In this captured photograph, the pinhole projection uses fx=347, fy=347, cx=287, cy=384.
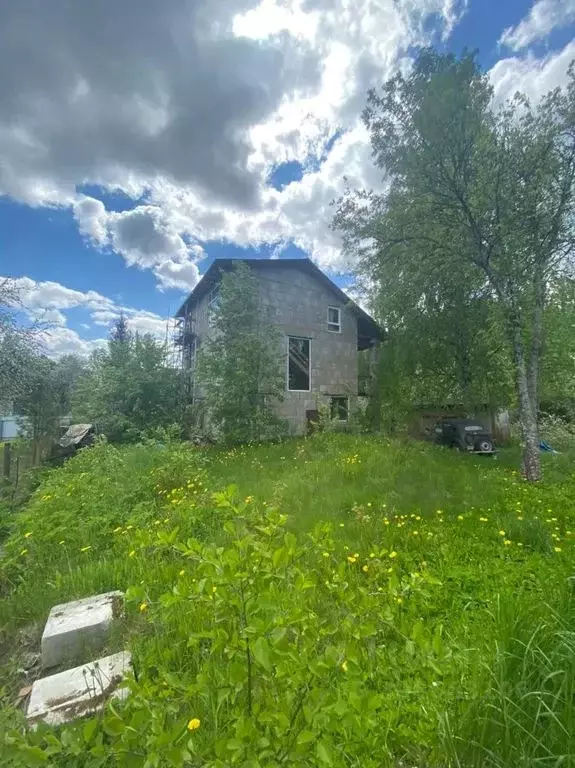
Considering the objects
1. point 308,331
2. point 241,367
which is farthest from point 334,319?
point 241,367

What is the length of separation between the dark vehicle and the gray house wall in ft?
15.3

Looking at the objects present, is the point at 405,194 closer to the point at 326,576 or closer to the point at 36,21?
the point at 36,21

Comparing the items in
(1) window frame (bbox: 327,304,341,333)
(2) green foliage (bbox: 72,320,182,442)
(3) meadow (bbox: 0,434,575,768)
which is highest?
(1) window frame (bbox: 327,304,341,333)

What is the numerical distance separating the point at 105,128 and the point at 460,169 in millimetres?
8686

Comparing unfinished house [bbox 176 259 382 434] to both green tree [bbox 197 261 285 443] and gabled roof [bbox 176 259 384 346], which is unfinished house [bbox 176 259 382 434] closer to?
gabled roof [bbox 176 259 384 346]

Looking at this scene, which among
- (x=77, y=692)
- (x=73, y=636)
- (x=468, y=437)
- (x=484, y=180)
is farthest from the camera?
(x=468, y=437)

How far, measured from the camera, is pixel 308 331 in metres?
15.3

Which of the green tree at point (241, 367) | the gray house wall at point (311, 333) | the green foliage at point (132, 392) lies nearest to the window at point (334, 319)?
the gray house wall at point (311, 333)

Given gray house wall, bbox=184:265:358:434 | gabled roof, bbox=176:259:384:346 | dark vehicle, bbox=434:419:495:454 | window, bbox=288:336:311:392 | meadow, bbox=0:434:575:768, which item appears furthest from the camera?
window, bbox=288:336:311:392

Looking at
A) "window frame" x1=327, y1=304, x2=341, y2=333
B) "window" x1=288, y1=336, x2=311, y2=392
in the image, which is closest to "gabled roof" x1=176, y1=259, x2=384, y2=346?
"window frame" x1=327, y1=304, x2=341, y2=333

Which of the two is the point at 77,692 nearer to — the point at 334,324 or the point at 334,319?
the point at 334,324

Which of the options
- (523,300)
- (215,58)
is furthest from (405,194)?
(215,58)

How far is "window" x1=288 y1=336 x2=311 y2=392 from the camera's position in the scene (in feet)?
48.4

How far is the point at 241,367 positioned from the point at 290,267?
221 inches
